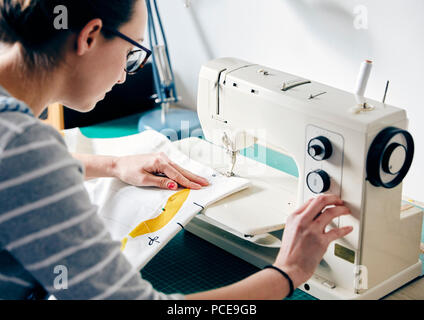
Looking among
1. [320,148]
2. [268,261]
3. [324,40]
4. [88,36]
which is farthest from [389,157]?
[324,40]

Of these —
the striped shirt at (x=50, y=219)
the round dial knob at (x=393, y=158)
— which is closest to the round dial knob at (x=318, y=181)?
the round dial knob at (x=393, y=158)

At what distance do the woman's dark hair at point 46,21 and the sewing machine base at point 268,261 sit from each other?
60cm

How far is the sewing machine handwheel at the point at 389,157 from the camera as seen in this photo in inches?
38.8

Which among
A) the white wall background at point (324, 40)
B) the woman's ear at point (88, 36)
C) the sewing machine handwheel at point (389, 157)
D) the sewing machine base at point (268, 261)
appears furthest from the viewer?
the white wall background at point (324, 40)

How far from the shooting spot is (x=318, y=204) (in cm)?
100

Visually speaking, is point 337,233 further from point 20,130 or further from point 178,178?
point 20,130

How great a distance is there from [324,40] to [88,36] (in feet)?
3.72

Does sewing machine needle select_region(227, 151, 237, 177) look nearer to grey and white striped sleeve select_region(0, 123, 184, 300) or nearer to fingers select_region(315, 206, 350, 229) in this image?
fingers select_region(315, 206, 350, 229)

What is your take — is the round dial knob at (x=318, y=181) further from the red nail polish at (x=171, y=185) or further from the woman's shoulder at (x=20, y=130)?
the woman's shoulder at (x=20, y=130)

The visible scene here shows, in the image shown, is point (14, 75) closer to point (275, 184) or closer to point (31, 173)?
Answer: point (31, 173)

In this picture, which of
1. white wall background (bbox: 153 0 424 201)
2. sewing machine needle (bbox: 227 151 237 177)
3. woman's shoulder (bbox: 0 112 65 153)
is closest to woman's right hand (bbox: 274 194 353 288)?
sewing machine needle (bbox: 227 151 237 177)

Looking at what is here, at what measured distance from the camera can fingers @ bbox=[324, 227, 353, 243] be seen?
0.96 metres

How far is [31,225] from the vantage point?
64 centimetres
